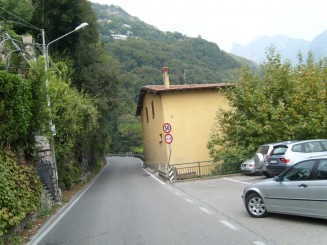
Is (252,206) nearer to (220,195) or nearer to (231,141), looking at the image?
(220,195)

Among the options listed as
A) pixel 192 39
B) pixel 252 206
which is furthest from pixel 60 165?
pixel 192 39

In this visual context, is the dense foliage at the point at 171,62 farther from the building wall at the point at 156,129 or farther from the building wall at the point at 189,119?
the building wall at the point at 189,119

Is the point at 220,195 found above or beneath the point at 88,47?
beneath

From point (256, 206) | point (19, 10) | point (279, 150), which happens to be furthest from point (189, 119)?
point (256, 206)

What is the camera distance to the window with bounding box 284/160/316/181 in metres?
8.06

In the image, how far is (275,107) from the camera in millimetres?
23781

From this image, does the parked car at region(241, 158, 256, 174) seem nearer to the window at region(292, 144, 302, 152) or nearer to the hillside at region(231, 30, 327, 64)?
the window at region(292, 144, 302, 152)

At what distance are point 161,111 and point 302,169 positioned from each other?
22.1 m

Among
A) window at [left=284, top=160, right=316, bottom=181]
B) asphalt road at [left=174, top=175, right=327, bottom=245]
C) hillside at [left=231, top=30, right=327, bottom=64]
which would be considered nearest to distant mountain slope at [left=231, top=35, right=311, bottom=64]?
hillside at [left=231, top=30, right=327, bottom=64]

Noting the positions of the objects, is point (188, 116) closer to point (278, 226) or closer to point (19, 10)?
point (19, 10)

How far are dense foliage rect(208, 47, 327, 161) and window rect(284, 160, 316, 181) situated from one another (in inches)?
563

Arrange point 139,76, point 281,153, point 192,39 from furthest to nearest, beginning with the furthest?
point 192,39 < point 139,76 < point 281,153

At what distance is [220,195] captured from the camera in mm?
13781

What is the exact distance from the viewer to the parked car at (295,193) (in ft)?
25.1
